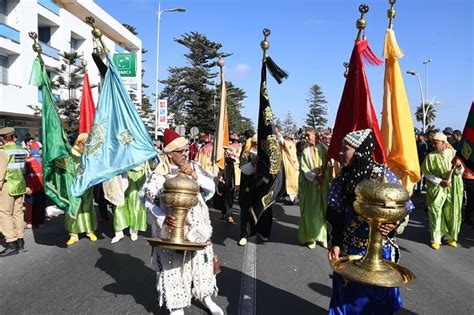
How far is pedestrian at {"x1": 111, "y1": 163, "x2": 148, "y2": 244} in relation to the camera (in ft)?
23.8

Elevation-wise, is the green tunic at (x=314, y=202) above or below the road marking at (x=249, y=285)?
above

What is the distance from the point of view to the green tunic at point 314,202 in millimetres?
7078

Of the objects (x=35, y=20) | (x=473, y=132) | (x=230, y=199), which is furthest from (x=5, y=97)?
(x=473, y=132)

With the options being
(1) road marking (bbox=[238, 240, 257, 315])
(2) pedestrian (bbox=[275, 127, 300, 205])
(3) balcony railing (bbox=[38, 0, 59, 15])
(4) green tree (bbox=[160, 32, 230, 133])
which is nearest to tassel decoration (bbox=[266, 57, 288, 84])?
(2) pedestrian (bbox=[275, 127, 300, 205])

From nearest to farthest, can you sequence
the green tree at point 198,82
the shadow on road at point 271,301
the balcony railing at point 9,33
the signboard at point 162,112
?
the shadow on road at point 271,301, the balcony railing at point 9,33, the signboard at point 162,112, the green tree at point 198,82

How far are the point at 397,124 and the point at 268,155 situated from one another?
2112 mm

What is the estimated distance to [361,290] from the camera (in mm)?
3016

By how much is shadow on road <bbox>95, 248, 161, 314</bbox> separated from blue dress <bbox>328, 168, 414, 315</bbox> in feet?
6.17

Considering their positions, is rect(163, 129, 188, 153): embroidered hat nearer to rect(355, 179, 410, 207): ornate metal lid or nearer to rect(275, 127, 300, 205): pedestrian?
rect(355, 179, 410, 207): ornate metal lid

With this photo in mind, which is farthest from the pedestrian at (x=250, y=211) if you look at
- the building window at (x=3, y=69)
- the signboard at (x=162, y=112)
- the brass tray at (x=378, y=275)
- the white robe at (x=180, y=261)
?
the building window at (x=3, y=69)

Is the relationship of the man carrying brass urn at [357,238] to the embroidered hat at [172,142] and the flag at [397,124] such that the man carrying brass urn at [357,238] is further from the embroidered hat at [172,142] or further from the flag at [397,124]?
the flag at [397,124]

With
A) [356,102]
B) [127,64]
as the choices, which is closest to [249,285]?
[356,102]

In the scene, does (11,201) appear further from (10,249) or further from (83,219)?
(83,219)

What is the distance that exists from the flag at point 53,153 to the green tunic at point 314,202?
12.2 ft
